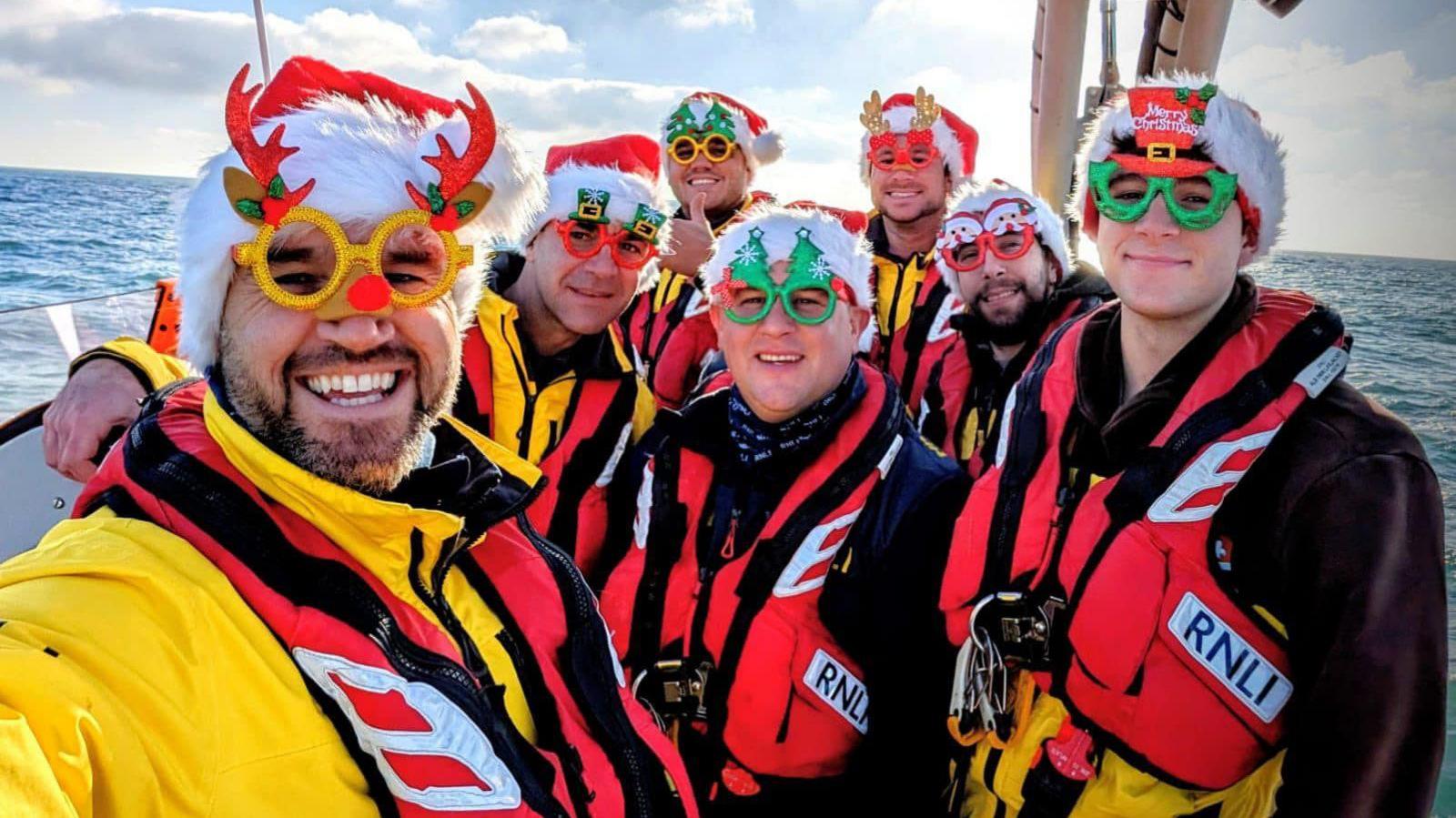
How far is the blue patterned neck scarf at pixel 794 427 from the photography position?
7.47ft

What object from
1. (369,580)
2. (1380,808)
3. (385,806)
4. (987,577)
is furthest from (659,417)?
(1380,808)

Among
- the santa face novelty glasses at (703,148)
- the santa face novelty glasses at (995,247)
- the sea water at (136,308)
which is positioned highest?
the santa face novelty glasses at (703,148)

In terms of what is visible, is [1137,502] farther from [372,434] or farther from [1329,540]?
[372,434]

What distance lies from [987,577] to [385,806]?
1.43 metres

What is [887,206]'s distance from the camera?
441cm

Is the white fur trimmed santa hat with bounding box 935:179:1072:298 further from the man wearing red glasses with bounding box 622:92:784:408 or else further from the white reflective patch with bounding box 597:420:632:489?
the white reflective patch with bounding box 597:420:632:489

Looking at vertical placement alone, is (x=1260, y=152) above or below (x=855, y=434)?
above

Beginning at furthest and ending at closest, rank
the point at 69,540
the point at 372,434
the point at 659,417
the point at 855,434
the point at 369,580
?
the point at 659,417
the point at 855,434
the point at 372,434
the point at 369,580
the point at 69,540

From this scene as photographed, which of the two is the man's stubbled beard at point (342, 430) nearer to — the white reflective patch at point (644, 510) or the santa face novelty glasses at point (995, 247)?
the white reflective patch at point (644, 510)

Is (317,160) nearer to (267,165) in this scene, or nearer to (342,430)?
(267,165)

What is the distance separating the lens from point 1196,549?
1715 millimetres

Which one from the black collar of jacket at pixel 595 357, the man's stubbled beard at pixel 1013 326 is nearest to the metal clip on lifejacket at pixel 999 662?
the black collar of jacket at pixel 595 357

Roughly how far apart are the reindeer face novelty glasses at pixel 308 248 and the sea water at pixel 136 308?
0.43 ft

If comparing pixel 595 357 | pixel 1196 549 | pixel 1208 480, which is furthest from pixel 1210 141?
pixel 595 357
